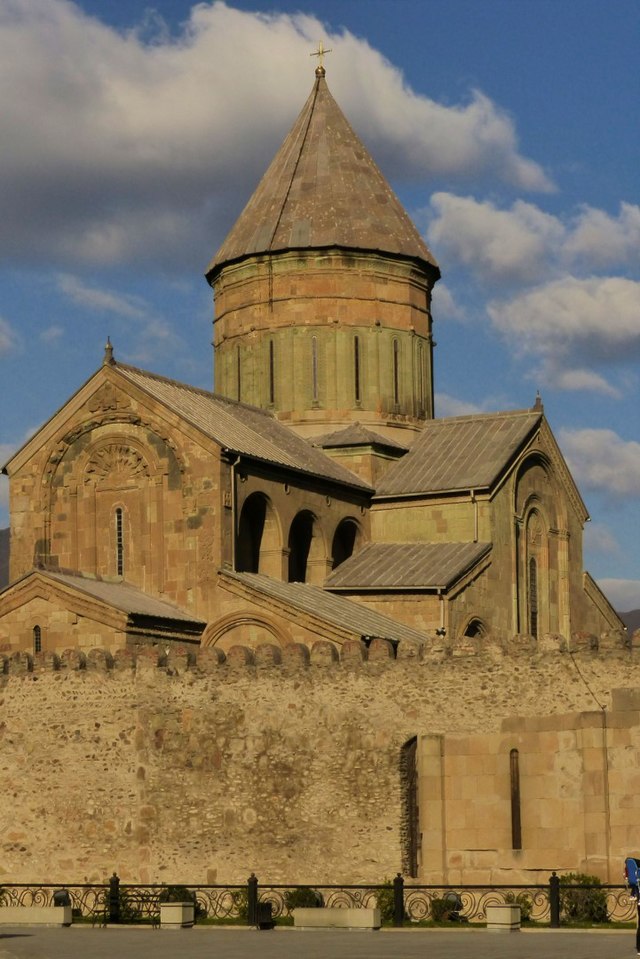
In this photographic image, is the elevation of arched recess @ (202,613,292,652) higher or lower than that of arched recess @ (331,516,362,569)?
lower

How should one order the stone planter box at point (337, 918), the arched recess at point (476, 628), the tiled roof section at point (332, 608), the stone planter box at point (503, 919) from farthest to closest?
1. the arched recess at point (476, 628)
2. the tiled roof section at point (332, 608)
3. the stone planter box at point (337, 918)
4. the stone planter box at point (503, 919)

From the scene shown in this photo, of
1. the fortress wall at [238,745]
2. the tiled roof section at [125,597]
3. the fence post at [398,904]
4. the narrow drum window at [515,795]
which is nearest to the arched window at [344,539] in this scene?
the tiled roof section at [125,597]

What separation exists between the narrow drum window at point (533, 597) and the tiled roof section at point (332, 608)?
18.7 ft

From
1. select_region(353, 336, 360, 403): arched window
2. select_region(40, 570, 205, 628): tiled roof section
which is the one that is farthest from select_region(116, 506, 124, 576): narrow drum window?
select_region(353, 336, 360, 403): arched window

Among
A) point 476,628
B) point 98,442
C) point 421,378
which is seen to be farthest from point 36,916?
point 421,378

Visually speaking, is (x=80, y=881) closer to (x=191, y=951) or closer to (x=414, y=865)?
(x=414, y=865)

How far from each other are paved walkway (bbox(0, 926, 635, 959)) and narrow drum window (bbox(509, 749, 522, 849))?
431cm

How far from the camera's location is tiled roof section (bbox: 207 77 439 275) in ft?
156

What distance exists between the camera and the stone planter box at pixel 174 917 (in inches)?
1029

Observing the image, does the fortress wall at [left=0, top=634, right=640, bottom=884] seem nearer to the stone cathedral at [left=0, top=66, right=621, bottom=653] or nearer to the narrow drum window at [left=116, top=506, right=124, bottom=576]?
the stone cathedral at [left=0, top=66, right=621, bottom=653]

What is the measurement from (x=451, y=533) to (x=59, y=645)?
11.1 meters

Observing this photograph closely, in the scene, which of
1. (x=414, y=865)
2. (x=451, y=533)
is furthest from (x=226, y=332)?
(x=414, y=865)

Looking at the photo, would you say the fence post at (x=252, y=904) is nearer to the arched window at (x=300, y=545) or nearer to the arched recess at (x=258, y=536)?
the arched recess at (x=258, y=536)

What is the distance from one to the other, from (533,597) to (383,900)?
1985 cm
